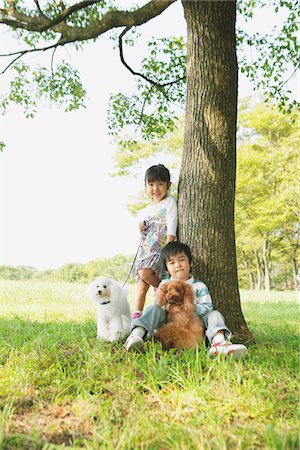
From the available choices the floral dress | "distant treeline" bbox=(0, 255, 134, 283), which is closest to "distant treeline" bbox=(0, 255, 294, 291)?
"distant treeline" bbox=(0, 255, 134, 283)

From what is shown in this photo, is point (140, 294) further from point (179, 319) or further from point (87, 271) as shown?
point (87, 271)

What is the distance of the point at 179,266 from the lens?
397 centimetres

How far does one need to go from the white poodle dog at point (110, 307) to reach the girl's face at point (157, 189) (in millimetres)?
1002

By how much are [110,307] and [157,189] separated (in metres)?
1.26

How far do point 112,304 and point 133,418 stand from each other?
1.85 meters

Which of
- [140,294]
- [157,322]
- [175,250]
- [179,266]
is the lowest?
[157,322]

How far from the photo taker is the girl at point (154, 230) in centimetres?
443

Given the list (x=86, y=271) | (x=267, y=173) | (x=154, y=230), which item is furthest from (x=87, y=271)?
(x=154, y=230)

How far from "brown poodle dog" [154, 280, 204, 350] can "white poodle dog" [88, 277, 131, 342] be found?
24.9 inches

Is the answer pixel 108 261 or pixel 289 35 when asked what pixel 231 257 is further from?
pixel 108 261

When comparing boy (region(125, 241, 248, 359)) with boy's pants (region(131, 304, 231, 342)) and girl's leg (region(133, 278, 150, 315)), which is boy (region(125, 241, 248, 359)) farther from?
girl's leg (region(133, 278, 150, 315))

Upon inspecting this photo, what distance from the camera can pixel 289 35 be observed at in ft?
24.3

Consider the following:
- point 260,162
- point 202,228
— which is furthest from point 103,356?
point 260,162

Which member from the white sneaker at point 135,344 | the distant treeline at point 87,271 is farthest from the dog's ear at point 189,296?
the distant treeline at point 87,271
